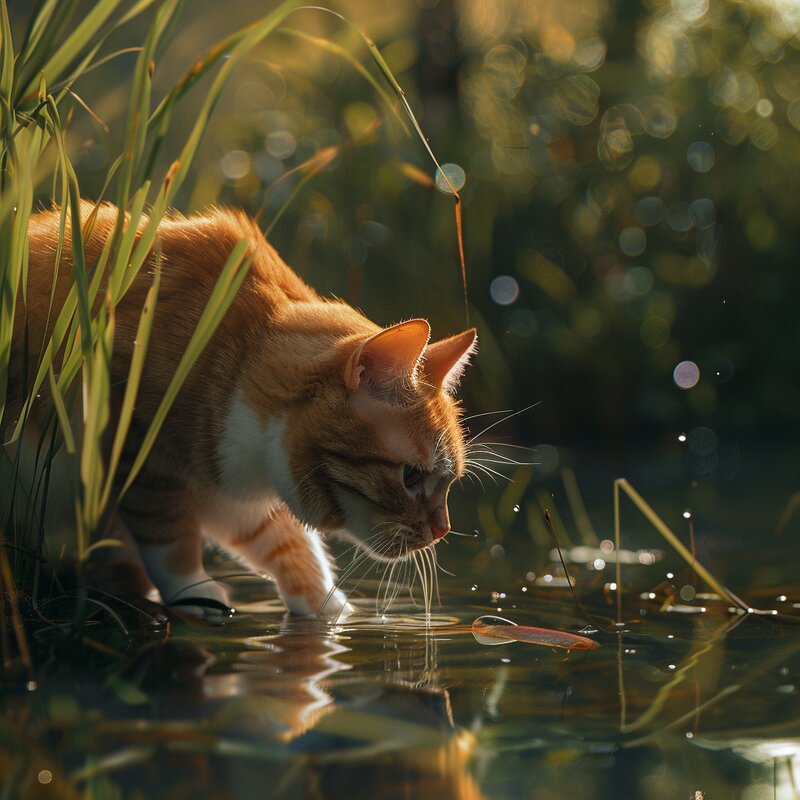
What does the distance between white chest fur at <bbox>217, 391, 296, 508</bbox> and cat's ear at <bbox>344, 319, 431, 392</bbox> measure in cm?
16

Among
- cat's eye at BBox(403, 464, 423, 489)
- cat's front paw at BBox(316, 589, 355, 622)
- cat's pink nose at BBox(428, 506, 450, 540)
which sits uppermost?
cat's eye at BBox(403, 464, 423, 489)

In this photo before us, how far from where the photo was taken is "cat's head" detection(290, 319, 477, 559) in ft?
5.93

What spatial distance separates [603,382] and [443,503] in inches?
118

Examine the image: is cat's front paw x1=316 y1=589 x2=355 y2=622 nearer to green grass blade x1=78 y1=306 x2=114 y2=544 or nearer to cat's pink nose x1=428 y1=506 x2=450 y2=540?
cat's pink nose x1=428 y1=506 x2=450 y2=540

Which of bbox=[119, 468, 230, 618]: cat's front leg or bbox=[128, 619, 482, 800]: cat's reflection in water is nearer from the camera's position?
bbox=[128, 619, 482, 800]: cat's reflection in water

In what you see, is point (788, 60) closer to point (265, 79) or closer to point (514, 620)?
point (265, 79)

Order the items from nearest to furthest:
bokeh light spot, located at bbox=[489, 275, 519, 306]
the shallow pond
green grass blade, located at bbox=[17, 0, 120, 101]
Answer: the shallow pond → green grass blade, located at bbox=[17, 0, 120, 101] → bokeh light spot, located at bbox=[489, 275, 519, 306]

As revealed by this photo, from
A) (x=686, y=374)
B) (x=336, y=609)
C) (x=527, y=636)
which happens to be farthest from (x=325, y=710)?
(x=686, y=374)

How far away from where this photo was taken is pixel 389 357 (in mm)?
1760

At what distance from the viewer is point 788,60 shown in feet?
17.1

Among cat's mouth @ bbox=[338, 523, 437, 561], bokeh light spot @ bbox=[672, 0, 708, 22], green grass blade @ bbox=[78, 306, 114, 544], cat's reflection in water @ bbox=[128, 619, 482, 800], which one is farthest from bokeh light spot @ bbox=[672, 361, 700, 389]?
green grass blade @ bbox=[78, 306, 114, 544]

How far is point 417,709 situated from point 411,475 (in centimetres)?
63

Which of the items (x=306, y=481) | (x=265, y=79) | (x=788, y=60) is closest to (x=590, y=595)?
(x=306, y=481)

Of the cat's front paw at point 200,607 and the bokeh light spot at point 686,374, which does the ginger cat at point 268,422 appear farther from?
the bokeh light spot at point 686,374
